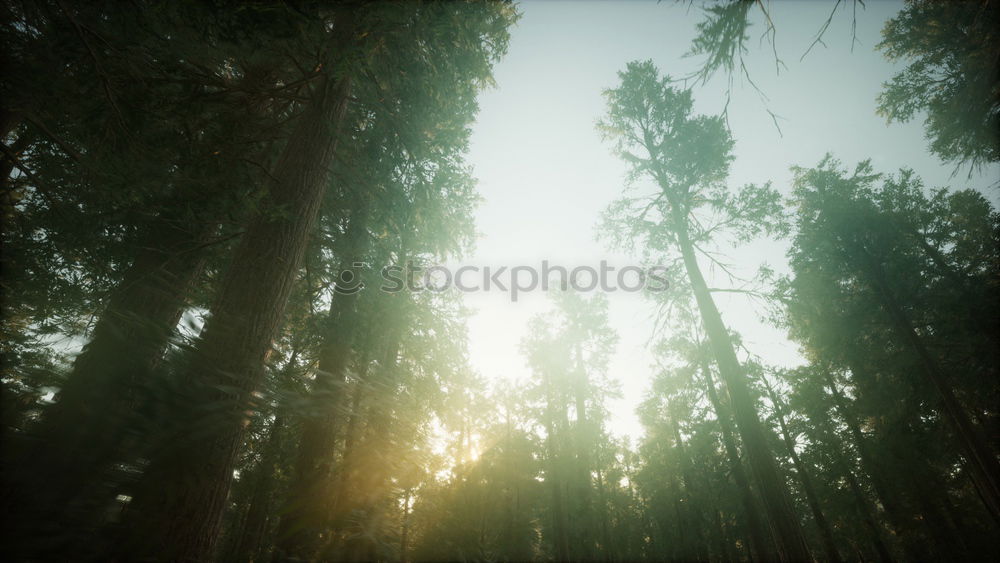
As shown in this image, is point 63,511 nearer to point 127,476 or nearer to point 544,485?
point 127,476

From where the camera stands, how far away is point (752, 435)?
259 inches

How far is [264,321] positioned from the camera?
3.49 meters

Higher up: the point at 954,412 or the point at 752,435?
the point at 954,412

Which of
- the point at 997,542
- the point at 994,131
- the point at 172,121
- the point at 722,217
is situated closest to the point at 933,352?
the point at 994,131

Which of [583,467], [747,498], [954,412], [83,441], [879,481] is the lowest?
[747,498]

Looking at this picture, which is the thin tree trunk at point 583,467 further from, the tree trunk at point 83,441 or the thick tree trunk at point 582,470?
the tree trunk at point 83,441

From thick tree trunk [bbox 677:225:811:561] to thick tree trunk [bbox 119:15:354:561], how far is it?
25.8ft

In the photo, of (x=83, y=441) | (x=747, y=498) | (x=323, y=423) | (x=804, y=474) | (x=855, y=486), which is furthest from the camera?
(x=804, y=474)

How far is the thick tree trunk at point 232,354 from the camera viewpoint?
132 cm

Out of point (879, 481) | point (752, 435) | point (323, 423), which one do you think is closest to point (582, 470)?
point (879, 481)

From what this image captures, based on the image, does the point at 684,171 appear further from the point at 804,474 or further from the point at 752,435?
the point at 804,474

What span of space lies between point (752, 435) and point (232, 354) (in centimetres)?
838

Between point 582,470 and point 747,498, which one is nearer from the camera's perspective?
point 747,498

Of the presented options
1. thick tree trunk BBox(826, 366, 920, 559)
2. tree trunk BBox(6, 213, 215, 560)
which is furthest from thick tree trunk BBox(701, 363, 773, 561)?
tree trunk BBox(6, 213, 215, 560)
